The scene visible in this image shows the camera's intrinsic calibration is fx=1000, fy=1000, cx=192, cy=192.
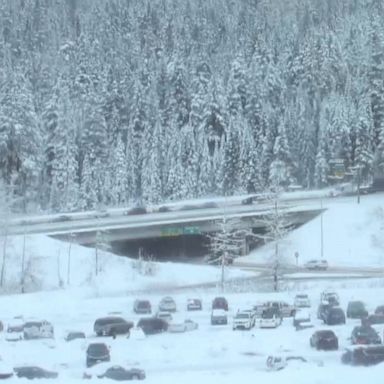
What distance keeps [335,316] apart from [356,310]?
1467 mm

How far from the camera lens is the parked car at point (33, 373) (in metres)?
15.8

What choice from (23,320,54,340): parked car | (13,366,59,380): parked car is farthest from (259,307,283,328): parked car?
(13,366,59,380): parked car

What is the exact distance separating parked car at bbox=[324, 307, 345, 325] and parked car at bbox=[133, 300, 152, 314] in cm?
549

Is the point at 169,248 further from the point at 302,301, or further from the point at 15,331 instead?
the point at 15,331

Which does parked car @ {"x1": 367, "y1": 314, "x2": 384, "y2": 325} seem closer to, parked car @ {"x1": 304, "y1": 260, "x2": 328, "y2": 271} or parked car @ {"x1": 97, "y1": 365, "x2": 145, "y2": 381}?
parked car @ {"x1": 97, "y1": 365, "x2": 145, "y2": 381}

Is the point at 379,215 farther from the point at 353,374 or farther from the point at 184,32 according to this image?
the point at 184,32

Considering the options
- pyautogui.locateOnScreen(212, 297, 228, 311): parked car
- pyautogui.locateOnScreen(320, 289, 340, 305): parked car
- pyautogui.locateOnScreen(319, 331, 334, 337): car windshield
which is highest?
pyautogui.locateOnScreen(320, 289, 340, 305): parked car

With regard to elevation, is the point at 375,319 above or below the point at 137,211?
below

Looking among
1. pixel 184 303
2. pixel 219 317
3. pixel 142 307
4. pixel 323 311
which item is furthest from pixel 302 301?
pixel 142 307

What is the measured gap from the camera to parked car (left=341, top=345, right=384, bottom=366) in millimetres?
16350

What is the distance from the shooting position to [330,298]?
99.5 feet

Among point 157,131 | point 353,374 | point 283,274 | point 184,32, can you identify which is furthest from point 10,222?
point 184,32

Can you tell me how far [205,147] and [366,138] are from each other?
10.8 metres

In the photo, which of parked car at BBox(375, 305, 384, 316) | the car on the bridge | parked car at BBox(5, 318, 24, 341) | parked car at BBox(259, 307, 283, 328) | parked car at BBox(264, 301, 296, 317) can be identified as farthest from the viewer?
the car on the bridge
